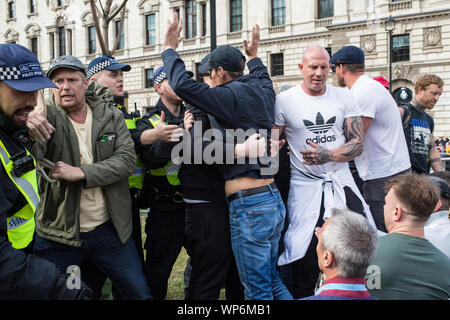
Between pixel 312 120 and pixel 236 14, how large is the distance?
3230 cm

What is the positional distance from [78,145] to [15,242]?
3.85 ft

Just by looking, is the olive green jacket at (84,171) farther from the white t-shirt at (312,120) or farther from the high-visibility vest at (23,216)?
the white t-shirt at (312,120)

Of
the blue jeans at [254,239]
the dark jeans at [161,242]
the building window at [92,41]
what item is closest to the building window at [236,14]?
the building window at [92,41]

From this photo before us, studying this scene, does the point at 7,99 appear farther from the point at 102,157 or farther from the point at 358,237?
the point at 358,237

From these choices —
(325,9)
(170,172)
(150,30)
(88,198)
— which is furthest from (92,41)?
(88,198)

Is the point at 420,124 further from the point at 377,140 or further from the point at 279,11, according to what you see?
the point at 279,11

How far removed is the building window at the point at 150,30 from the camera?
1476 inches

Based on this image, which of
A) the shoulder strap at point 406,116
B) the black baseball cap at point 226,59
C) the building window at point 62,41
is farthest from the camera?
the building window at point 62,41

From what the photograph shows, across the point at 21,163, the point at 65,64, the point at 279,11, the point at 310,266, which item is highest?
the point at 279,11

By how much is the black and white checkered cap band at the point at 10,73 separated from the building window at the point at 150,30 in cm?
3774

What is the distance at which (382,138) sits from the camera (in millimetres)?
4055

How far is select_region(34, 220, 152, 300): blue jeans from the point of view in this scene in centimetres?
287

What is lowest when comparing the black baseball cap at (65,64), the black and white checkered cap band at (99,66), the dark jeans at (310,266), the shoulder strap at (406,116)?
the dark jeans at (310,266)

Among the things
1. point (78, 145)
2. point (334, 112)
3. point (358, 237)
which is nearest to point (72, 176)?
point (78, 145)
